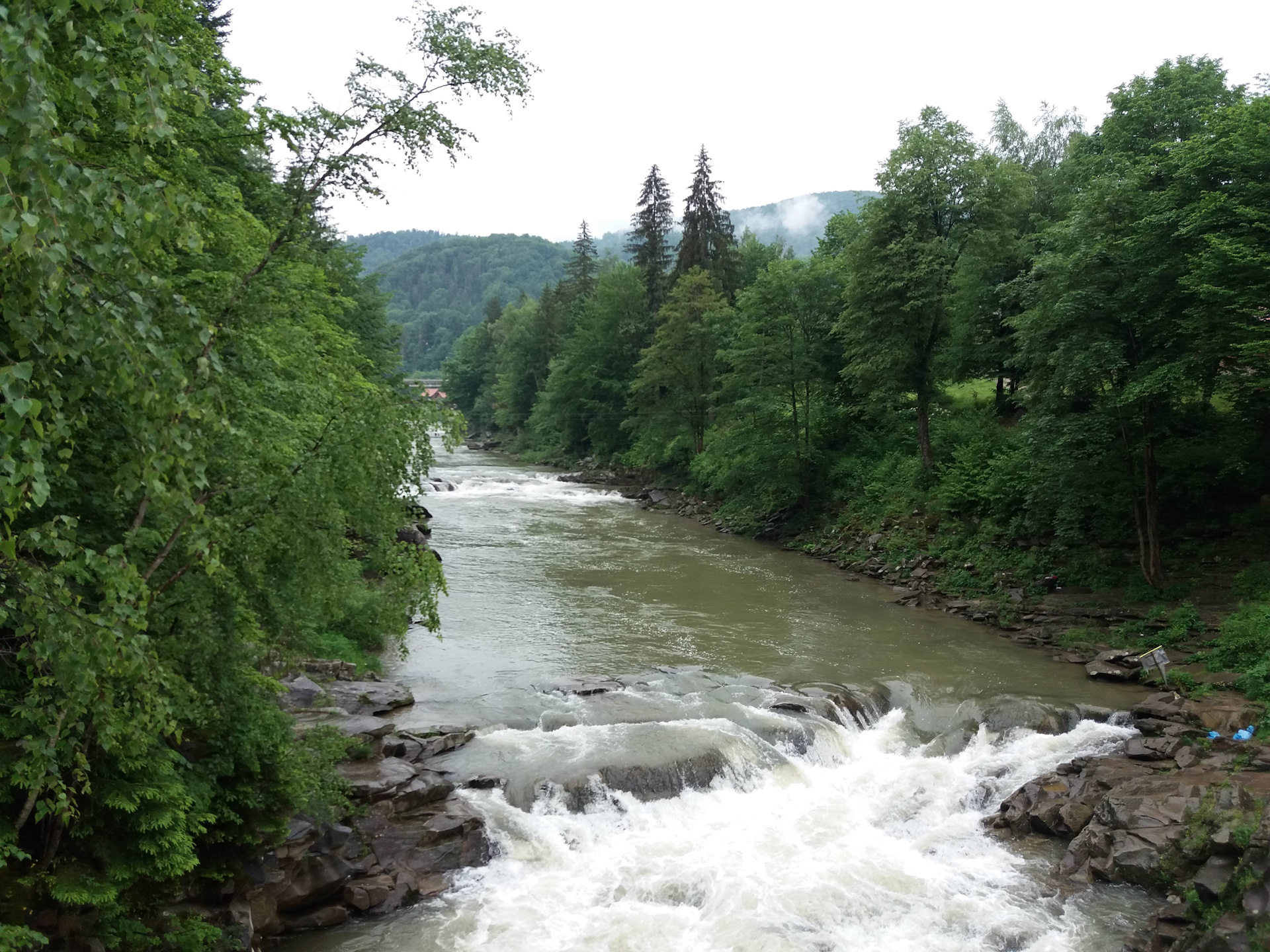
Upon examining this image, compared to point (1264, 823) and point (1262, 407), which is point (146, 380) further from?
point (1262, 407)

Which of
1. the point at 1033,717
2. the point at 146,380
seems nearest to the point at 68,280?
the point at 146,380

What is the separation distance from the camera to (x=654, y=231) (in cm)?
5534

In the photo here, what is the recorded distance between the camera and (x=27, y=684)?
5977mm

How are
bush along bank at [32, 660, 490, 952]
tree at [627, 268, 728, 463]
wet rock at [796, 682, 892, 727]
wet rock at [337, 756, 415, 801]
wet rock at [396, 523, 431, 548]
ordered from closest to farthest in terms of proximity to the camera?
bush along bank at [32, 660, 490, 952] < wet rock at [337, 756, 415, 801] < wet rock at [796, 682, 892, 727] < wet rock at [396, 523, 431, 548] < tree at [627, 268, 728, 463]

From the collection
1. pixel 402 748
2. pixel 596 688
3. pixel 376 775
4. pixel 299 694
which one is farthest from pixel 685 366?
pixel 376 775

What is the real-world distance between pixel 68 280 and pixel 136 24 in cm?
119

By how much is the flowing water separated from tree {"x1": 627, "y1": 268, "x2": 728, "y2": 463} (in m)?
20.3

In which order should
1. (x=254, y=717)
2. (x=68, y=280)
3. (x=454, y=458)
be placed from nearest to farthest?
(x=68, y=280), (x=254, y=717), (x=454, y=458)

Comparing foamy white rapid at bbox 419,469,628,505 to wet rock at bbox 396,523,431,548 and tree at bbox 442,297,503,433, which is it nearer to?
wet rock at bbox 396,523,431,548

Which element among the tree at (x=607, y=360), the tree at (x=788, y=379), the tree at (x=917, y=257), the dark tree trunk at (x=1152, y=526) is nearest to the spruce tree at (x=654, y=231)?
the tree at (x=607, y=360)

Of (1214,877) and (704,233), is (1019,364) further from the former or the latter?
(704,233)

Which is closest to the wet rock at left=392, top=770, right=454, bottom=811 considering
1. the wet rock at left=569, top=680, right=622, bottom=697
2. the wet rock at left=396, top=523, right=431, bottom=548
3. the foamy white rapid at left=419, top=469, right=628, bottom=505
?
the wet rock at left=569, top=680, right=622, bottom=697

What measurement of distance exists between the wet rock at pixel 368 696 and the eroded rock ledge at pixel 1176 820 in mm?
9295

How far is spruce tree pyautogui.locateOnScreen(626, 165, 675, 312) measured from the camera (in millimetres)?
54812
